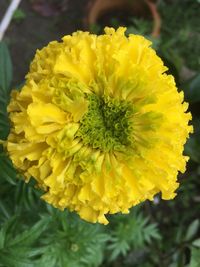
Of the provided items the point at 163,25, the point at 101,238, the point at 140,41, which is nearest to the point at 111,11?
the point at 163,25

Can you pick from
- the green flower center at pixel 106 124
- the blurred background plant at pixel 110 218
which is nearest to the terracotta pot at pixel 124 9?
the blurred background plant at pixel 110 218

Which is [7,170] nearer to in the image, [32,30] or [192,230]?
[192,230]

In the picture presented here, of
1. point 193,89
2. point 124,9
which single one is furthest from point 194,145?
point 124,9

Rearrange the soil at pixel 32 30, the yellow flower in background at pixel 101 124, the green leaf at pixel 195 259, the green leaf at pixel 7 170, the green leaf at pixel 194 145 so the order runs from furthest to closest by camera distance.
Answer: the soil at pixel 32 30 → the green leaf at pixel 194 145 → the green leaf at pixel 195 259 → the green leaf at pixel 7 170 → the yellow flower in background at pixel 101 124

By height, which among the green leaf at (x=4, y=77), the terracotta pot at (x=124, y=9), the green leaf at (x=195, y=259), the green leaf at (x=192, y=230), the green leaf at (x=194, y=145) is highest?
the terracotta pot at (x=124, y=9)

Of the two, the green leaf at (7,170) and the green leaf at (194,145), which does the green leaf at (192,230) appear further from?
the green leaf at (7,170)

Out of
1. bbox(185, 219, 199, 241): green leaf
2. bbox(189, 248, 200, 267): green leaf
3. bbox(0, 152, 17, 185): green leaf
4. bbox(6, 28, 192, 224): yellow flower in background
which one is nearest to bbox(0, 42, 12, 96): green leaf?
bbox(0, 152, 17, 185): green leaf
